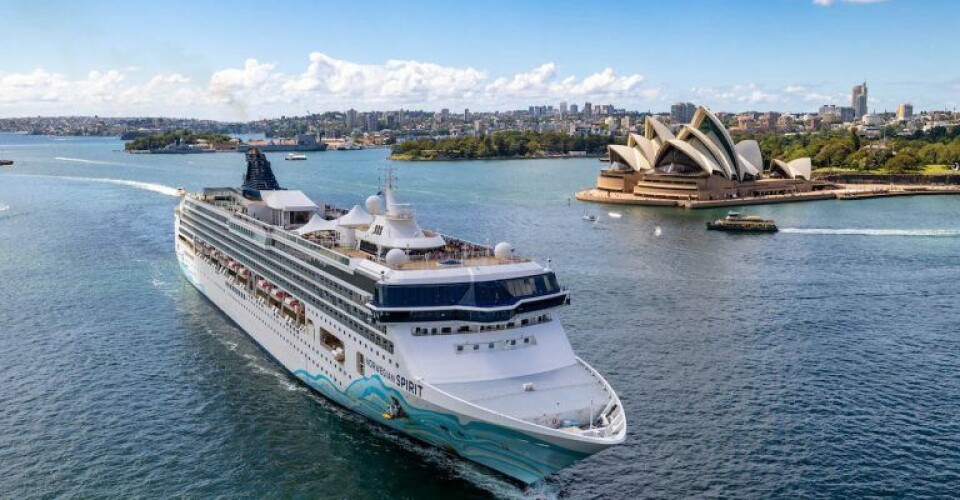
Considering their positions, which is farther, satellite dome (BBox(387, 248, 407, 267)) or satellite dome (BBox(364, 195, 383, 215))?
satellite dome (BBox(364, 195, 383, 215))

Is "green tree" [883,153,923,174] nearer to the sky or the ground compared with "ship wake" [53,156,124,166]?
nearer to the ground

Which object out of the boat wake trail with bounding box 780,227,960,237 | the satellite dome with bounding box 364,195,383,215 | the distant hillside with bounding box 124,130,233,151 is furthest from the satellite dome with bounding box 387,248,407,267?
the distant hillside with bounding box 124,130,233,151

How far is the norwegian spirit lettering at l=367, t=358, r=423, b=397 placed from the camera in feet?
62.6

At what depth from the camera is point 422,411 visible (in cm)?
1922

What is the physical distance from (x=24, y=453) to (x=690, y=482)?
16.6m

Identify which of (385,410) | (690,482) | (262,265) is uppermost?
(262,265)

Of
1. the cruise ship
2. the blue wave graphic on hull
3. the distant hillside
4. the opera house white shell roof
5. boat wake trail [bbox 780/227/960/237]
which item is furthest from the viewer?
the distant hillside

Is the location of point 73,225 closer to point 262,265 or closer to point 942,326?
point 262,265

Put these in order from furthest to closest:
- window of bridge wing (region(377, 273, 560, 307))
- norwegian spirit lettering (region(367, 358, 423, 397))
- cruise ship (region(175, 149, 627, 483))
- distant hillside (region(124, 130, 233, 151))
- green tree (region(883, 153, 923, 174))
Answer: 1. distant hillside (region(124, 130, 233, 151))
2. green tree (region(883, 153, 923, 174))
3. window of bridge wing (region(377, 273, 560, 307))
4. norwegian spirit lettering (region(367, 358, 423, 397))
5. cruise ship (region(175, 149, 627, 483))

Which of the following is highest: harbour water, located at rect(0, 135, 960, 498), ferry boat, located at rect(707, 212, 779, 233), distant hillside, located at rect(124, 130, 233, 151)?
distant hillside, located at rect(124, 130, 233, 151)

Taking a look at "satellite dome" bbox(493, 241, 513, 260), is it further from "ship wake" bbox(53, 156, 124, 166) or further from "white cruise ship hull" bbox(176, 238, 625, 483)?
"ship wake" bbox(53, 156, 124, 166)

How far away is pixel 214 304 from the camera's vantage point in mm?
35000

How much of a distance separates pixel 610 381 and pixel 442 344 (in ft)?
26.4

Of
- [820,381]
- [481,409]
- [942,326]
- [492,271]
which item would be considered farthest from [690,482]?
[942,326]
